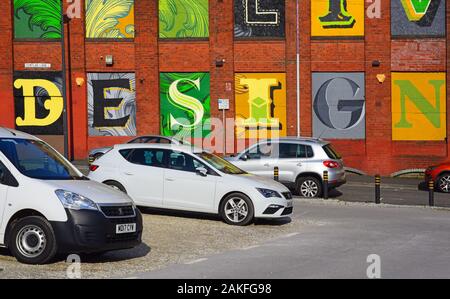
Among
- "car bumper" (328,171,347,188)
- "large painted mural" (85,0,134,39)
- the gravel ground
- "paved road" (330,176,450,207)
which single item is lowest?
"paved road" (330,176,450,207)

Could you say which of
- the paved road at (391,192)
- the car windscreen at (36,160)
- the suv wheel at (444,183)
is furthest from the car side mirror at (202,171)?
the suv wheel at (444,183)

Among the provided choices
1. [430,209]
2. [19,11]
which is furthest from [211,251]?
[19,11]

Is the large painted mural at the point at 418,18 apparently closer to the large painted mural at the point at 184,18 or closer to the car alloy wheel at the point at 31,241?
the large painted mural at the point at 184,18

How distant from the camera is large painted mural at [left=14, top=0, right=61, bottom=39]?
3388cm

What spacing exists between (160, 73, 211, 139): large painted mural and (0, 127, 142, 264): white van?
74.3 feet

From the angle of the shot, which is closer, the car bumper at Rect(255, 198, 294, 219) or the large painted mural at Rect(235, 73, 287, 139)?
the car bumper at Rect(255, 198, 294, 219)

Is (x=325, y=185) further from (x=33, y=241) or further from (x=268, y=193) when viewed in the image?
(x=33, y=241)

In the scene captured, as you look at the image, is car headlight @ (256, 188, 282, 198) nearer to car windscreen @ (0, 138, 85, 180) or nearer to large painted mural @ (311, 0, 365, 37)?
car windscreen @ (0, 138, 85, 180)

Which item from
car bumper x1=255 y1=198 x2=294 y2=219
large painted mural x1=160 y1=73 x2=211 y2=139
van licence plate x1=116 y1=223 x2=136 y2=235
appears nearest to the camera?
van licence plate x1=116 y1=223 x2=136 y2=235

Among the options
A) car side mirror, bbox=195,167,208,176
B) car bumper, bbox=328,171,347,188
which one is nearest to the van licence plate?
car side mirror, bbox=195,167,208,176

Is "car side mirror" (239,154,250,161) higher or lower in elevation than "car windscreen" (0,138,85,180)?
lower

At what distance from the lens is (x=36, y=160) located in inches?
457

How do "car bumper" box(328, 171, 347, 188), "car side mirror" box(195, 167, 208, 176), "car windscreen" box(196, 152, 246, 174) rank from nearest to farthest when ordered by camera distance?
"car side mirror" box(195, 167, 208, 176) → "car windscreen" box(196, 152, 246, 174) → "car bumper" box(328, 171, 347, 188)

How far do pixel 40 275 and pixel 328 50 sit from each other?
82.0 feet
